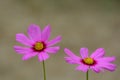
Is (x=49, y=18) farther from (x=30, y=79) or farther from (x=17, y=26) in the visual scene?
(x=30, y=79)

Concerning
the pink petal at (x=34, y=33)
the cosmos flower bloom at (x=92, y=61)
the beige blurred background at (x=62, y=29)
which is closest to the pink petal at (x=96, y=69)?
the cosmos flower bloom at (x=92, y=61)

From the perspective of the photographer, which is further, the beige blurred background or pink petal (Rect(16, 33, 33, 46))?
the beige blurred background

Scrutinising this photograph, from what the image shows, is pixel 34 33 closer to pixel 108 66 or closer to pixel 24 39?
pixel 24 39

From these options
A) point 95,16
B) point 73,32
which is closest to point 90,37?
point 73,32

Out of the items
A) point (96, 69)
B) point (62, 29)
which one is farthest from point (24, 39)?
point (62, 29)

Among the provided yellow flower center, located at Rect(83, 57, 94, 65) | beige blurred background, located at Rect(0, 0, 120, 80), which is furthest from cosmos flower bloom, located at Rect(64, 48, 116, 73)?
beige blurred background, located at Rect(0, 0, 120, 80)

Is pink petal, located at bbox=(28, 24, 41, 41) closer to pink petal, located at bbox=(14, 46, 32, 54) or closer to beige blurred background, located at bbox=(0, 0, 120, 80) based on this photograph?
pink petal, located at bbox=(14, 46, 32, 54)
